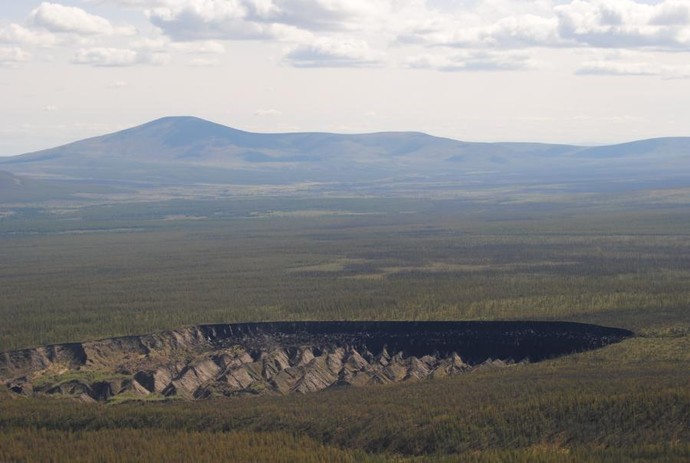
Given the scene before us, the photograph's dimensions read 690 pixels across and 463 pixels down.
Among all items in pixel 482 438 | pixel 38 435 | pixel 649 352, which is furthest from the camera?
pixel 649 352

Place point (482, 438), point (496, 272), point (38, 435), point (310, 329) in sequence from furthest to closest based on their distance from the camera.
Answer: point (496, 272) → point (310, 329) → point (38, 435) → point (482, 438)

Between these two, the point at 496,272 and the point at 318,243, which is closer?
the point at 496,272

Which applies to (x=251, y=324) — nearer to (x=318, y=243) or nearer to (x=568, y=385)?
(x=568, y=385)

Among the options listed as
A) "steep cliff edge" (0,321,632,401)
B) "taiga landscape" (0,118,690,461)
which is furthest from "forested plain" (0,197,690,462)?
"steep cliff edge" (0,321,632,401)

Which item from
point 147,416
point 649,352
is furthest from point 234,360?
point 649,352

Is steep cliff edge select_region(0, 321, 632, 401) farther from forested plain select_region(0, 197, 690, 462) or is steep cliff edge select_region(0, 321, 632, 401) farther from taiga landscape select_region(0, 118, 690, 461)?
forested plain select_region(0, 197, 690, 462)

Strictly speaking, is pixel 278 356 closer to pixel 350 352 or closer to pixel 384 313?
pixel 350 352

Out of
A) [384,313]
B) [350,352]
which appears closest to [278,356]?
[350,352]
